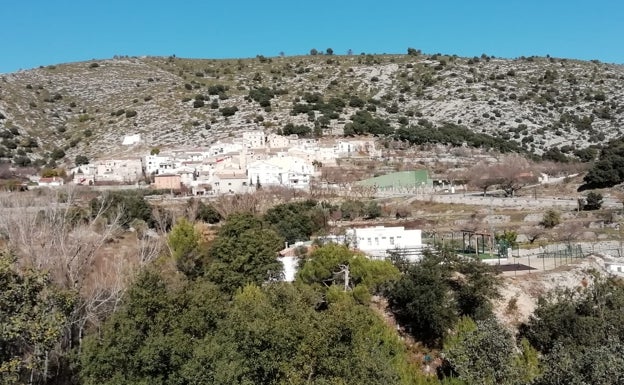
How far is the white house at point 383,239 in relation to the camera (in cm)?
3388

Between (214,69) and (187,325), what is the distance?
10790 cm

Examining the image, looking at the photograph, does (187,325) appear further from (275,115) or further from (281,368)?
(275,115)

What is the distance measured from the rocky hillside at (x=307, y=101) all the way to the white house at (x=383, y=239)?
160 ft

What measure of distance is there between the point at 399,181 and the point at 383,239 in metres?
30.3

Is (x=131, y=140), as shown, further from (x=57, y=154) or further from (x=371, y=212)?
(x=371, y=212)

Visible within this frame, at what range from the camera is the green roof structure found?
63562mm

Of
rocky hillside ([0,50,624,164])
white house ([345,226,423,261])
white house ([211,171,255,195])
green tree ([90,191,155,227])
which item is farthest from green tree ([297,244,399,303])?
rocky hillside ([0,50,624,164])

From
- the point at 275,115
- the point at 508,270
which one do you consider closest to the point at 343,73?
the point at 275,115

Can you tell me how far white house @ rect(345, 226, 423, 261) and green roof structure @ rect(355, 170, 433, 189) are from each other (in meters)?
29.2

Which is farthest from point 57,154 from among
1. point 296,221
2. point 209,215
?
point 296,221

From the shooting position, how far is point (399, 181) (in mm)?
63781

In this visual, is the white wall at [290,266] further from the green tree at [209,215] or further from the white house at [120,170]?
the white house at [120,170]

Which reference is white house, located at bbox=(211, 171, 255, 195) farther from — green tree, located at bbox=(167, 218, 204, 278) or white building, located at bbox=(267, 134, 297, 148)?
green tree, located at bbox=(167, 218, 204, 278)

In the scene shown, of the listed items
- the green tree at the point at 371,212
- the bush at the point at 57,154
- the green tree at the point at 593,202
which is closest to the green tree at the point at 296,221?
the green tree at the point at 371,212
